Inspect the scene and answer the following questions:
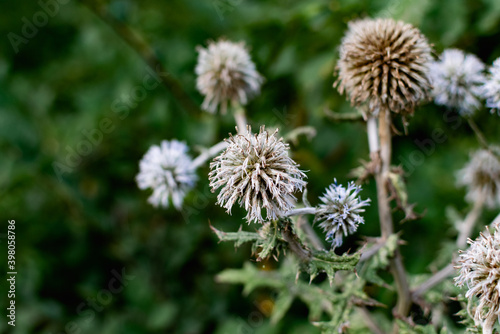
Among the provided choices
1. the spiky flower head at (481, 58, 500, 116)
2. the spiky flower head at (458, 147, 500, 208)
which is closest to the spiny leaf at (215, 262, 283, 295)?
the spiky flower head at (458, 147, 500, 208)

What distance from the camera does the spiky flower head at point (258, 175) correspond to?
1.67m

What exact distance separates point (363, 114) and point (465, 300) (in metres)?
0.95

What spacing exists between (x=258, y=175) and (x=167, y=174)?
92 cm

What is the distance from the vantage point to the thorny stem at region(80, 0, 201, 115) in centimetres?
385

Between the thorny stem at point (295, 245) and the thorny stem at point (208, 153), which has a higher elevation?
the thorny stem at point (208, 153)

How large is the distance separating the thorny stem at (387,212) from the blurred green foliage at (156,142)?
880 millimetres

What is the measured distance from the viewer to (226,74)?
256 centimetres

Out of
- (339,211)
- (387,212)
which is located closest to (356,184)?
(387,212)

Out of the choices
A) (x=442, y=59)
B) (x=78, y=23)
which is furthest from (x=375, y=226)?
(x=78, y=23)

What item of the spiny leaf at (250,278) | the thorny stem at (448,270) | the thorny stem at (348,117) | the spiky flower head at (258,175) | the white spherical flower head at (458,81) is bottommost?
the spiny leaf at (250,278)

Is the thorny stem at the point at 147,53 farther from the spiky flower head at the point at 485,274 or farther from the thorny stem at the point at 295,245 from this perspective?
the spiky flower head at the point at 485,274

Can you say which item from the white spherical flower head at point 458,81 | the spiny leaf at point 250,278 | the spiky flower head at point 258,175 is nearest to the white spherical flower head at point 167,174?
the spiny leaf at point 250,278

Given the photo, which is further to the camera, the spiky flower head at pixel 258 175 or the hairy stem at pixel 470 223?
the hairy stem at pixel 470 223

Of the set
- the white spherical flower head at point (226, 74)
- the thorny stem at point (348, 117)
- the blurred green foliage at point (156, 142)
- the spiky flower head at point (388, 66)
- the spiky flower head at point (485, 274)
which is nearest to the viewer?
the spiky flower head at point (485, 274)
